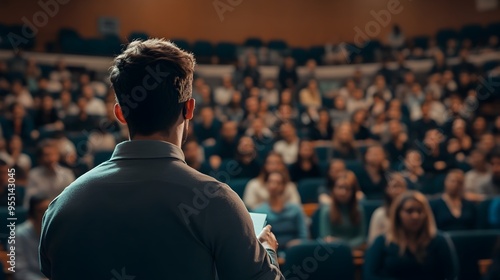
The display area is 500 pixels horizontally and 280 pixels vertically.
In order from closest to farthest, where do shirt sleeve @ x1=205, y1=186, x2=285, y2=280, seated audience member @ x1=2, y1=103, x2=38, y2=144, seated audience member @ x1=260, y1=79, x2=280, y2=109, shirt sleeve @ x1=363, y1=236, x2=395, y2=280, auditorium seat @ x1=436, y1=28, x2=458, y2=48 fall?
shirt sleeve @ x1=205, y1=186, x2=285, y2=280 < shirt sleeve @ x1=363, y1=236, x2=395, y2=280 < seated audience member @ x1=2, y1=103, x2=38, y2=144 < seated audience member @ x1=260, y1=79, x2=280, y2=109 < auditorium seat @ x1=436, y1=28, x2=458, y2=48

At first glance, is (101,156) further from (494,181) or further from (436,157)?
(494,181)

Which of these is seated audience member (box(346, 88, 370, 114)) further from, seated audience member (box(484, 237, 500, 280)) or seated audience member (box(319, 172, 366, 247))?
seated audience member (box(484, 237, 500, 280))

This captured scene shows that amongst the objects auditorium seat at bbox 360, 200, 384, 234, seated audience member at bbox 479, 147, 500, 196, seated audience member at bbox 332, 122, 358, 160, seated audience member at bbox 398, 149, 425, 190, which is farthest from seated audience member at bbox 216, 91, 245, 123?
auditorium seat at bbox 360, 200, 384, 234

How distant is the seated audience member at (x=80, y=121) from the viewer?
216 inches

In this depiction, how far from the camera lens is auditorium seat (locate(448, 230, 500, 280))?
9.53 feet

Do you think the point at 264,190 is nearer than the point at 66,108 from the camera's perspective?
Yes

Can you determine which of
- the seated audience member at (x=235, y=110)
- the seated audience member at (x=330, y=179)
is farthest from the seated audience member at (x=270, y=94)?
the seated audience member at (x=330, y=179)

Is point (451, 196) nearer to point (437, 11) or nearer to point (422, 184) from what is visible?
point (422, 184)

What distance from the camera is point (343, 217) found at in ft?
10.6

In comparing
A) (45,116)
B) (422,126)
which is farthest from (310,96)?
(45,116)

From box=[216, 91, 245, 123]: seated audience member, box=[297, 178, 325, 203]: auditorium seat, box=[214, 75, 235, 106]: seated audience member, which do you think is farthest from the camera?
box=[214, 75, 235, 106]: seated audience member

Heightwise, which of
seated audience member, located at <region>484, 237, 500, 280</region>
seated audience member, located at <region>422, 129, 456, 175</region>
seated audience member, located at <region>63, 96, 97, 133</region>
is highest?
seated audience member, located at <region>63, 96, 97, 133</region>

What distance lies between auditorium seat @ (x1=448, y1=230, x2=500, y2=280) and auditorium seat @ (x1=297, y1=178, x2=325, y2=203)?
112cm

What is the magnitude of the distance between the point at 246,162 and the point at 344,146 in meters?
0.87
